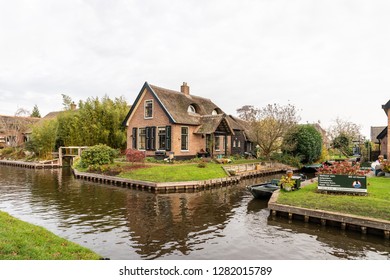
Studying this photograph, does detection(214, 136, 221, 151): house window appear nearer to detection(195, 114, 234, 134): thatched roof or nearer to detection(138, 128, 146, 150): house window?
detection(195, 114, 234, 134): thatched roof

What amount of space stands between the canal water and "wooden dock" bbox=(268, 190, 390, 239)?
1.05 feet

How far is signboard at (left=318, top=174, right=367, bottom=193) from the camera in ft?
43.1

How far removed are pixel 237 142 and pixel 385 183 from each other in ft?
77.7

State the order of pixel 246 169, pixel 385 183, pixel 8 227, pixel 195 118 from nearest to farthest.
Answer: pixel 8 227
pixel 385 183
pixel 246 169
pixel 195 118

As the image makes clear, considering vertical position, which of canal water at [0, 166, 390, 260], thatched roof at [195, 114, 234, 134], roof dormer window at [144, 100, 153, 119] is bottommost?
canal water at [0, 166, 390, 260]

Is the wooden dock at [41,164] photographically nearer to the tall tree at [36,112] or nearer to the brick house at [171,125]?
the brick house at [171,125]

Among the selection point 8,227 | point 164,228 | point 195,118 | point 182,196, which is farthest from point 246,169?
point 8,227

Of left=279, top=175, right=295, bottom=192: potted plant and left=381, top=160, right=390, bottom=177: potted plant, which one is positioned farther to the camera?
left=381, top=160, right=390, bottom=177: potted plant

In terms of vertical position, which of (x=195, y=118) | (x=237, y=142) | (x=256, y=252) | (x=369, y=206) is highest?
(x=195, y=118)

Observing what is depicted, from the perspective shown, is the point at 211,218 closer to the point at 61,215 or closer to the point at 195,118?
the point at 61,215

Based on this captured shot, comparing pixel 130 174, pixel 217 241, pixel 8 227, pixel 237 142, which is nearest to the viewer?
pixel 8 227

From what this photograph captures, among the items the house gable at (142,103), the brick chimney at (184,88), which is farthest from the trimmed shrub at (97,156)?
the brick chimney at (184,88)

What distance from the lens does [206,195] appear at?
57.5ft

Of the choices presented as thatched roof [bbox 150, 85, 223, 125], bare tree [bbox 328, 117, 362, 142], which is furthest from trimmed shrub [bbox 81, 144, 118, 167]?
bare tree [bbox 328, 117, 362, 142]
